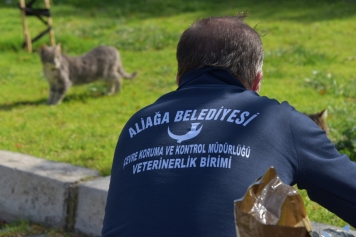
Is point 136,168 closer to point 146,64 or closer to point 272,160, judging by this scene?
point 272,160

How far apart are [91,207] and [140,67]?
18.6ft

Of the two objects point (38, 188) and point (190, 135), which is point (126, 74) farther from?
point (190, 135)

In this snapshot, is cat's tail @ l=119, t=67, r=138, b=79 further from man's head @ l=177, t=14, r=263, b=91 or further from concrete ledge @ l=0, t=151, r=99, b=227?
man's head @ l=177, t=14, r=263, b=91

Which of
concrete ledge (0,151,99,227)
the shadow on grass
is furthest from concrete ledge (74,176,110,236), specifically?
the shadow on grass

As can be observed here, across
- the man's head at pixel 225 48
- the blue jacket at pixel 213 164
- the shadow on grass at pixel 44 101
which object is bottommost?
the shadow on grass at pixel 44 101

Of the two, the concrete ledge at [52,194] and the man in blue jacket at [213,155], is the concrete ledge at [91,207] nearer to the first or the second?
the concrete ledge at [52,194]

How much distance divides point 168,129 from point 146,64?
7.77 m

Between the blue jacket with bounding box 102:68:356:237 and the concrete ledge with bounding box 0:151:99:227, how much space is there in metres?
2.31

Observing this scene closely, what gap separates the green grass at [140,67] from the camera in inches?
247

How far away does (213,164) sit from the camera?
7.49ft

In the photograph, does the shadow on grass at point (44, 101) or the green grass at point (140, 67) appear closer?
the green grass at point (140, 67)

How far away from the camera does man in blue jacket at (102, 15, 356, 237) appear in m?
2.26

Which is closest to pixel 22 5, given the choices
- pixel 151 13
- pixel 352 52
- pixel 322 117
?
pixel 151 13

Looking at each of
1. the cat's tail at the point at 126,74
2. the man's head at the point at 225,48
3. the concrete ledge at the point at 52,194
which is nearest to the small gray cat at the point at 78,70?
the cat's tail at the point at 126,74
